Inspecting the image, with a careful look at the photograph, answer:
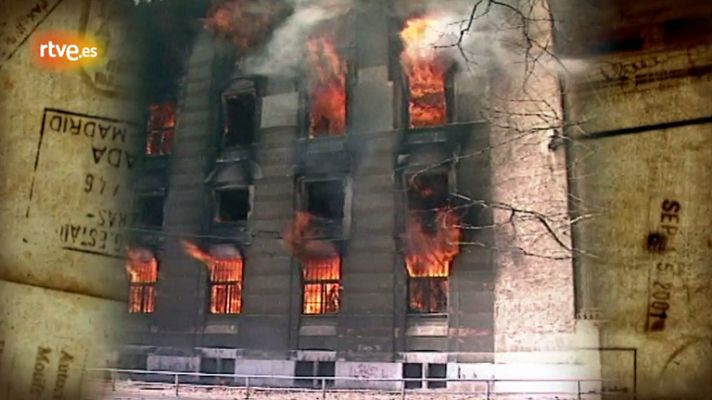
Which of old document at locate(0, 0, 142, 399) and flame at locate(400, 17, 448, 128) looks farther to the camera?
flame at locate(400, 17, 448, 128)

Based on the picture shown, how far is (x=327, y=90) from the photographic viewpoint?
362cm

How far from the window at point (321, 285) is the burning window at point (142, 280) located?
82 centimetres

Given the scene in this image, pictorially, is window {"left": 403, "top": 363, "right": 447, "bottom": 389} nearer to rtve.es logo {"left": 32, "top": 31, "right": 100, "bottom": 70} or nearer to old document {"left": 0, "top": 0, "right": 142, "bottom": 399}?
old document {"left": 0, "top": 0, "right": 142, "bottom": 399}

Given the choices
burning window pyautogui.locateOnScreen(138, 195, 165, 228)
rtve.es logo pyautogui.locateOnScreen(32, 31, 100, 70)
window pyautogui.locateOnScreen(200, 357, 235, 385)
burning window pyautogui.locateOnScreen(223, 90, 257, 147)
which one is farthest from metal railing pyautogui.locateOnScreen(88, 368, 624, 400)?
rtve.es logo pyautogui.locateOnScreen(32, 31, 100, 70)

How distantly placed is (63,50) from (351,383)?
222cm

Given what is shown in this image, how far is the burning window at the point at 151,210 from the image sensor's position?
129 inches

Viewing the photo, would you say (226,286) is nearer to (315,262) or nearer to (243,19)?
(315,262)

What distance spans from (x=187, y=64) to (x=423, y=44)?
4.54 ft

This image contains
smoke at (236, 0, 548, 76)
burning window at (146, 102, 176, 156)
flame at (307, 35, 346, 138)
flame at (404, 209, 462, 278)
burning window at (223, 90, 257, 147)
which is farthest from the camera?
burning window at (223, 90, 257, 147)

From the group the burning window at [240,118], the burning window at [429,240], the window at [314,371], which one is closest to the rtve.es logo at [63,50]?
the burning window at [240,118]

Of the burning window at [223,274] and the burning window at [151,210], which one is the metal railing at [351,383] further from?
the burning window at [151,210]

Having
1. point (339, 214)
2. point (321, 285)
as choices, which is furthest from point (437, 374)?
point (339, 214)

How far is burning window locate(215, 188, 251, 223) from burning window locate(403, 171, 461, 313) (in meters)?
0.94

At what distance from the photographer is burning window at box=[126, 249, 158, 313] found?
10.7ft
